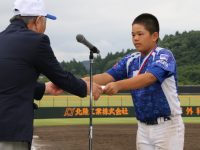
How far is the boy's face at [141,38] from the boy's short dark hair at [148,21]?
0.12ft

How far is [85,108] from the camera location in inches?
1109

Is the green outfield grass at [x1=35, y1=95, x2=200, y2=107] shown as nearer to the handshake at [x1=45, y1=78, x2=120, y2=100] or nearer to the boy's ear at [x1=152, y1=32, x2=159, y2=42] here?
the boy's ear at [x1=152, y1=32, x2=159, y2=42]

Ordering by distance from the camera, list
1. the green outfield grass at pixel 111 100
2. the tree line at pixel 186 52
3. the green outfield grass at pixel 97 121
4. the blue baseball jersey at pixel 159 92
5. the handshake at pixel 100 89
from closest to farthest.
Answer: the handshake at pixel 100 89 < the blue baseball jersey at pixel 159 92 < the green outfield grass at pixel 97 121 < the green outfield grass at pixel 111 100 < the tree line at pixel 186 52

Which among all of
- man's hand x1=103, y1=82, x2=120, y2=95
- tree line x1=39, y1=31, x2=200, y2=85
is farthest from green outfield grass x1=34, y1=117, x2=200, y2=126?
tree line x1=39, y1=31, x2=200, y2=85

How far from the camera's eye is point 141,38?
527cm

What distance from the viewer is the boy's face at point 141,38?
17.3ft

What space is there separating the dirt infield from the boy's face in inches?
419

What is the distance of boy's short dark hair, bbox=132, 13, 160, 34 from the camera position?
5.29m

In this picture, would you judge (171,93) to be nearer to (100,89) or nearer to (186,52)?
(100,89)

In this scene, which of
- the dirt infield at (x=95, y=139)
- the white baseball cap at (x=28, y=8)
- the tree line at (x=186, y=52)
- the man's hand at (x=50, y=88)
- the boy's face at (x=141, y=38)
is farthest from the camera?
the tree line at (x=186, y=52)

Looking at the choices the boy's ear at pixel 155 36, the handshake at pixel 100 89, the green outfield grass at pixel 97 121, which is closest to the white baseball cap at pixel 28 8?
the handshake at pixel 100 89

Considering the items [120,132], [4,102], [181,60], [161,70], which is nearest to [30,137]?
[4,102]

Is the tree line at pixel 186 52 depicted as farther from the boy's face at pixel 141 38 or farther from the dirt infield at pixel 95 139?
the boy's face at pixel 141 38

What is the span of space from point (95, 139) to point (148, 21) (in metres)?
13.8
